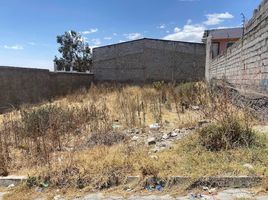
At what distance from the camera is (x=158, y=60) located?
80.2 feet

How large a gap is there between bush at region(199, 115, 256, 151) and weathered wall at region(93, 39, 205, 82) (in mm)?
19273

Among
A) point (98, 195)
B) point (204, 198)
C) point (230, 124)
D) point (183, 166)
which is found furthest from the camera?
point (230, 124)

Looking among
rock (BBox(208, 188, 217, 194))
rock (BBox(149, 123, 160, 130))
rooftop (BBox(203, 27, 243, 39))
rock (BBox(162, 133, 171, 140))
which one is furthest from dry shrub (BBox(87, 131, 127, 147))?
rooftop (BBox(203, 27, 243, 39))

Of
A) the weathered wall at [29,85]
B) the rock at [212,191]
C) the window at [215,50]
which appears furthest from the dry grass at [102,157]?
the window at [215,50]

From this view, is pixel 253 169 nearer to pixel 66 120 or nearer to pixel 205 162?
pixel 205 162

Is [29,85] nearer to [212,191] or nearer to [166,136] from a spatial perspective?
[166,136]

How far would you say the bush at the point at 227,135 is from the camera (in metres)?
4.52

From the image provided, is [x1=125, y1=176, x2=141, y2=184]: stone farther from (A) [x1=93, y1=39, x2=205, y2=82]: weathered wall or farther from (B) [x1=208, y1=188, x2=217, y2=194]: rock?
(A) [x1=93, y1=39, x2=205, y2=82]: weathered wall

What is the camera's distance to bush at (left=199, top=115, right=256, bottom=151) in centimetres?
452

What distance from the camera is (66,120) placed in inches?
292

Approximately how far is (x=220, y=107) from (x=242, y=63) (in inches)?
130

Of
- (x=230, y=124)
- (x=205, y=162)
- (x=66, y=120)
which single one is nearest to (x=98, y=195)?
(x=205, y=162)

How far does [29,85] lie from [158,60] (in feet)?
40.0

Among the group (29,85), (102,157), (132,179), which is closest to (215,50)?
(29,85)
